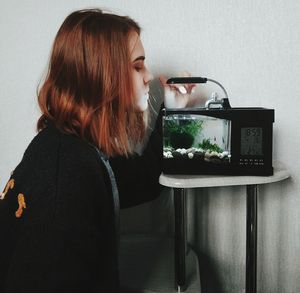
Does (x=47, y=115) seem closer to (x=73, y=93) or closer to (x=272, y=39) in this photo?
(x=73, y=93)

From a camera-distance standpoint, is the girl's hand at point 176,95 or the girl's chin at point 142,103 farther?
the girl's hand at point 176,95

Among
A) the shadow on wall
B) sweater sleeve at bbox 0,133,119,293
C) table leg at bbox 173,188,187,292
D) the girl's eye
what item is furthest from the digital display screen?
the shadow on wall

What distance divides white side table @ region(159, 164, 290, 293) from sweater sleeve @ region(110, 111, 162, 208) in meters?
0.17

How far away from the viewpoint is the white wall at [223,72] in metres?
1.36

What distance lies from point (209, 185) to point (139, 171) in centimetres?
32

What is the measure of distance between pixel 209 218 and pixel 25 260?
873 millimetres

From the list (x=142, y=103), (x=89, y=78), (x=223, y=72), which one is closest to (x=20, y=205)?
(x=89, y=78)

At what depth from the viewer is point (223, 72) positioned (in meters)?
1.40

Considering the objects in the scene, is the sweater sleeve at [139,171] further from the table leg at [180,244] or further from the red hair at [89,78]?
the red hair at [89,78]

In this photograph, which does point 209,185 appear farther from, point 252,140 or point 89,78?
point 89,78

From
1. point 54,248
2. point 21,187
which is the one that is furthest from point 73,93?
point 54,248

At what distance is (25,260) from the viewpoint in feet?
2.64


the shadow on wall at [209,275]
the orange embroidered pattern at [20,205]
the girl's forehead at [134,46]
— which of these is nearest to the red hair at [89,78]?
the girl's forehead at [134,46]

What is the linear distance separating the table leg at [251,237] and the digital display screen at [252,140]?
0.13 m
